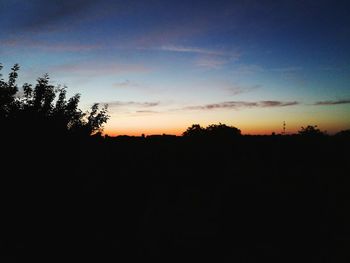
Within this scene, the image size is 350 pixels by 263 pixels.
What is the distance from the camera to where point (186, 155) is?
14562 mm

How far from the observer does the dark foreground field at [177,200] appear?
953 cm

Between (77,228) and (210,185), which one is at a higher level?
(210,185)

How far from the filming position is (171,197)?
Result: 12.4 m

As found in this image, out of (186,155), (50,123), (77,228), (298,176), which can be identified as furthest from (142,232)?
(50,123)

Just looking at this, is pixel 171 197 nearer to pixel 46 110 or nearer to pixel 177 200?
pixel 177 200

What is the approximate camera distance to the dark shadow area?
376 inches

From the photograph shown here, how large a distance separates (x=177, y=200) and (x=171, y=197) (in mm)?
439

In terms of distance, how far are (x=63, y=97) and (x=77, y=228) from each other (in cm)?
1278

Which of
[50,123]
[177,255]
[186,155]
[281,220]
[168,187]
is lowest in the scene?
[177,255]

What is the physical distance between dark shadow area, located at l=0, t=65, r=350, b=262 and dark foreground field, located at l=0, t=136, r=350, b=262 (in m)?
0.04

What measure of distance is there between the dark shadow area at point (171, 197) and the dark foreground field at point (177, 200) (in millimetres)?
43

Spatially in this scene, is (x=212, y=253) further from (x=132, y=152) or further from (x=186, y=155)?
(x=132, y=152)

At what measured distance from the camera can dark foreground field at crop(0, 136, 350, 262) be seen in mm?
9531

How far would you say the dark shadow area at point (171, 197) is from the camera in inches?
376
